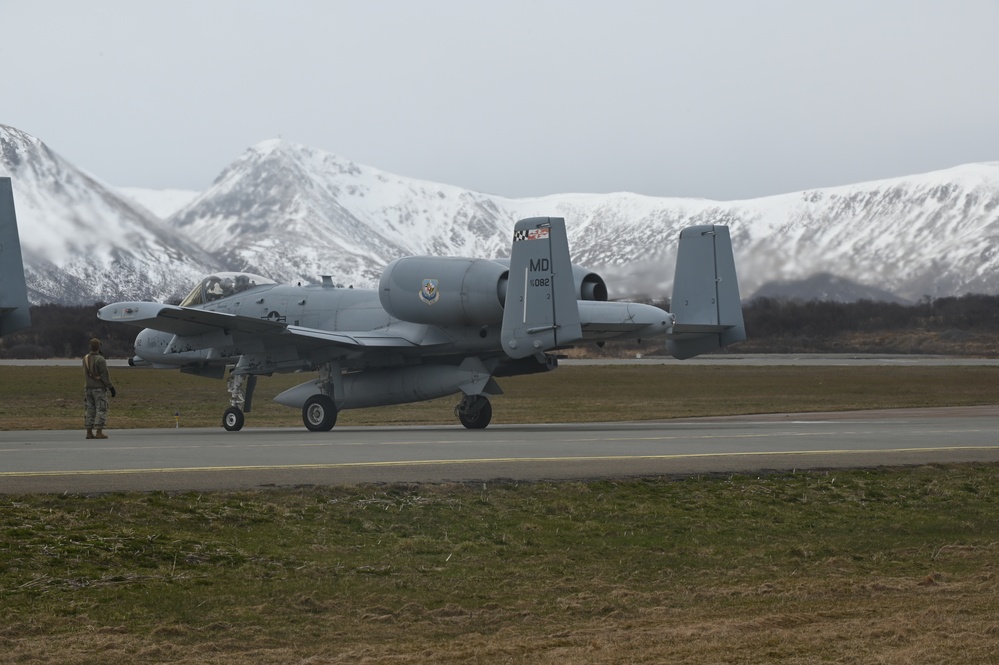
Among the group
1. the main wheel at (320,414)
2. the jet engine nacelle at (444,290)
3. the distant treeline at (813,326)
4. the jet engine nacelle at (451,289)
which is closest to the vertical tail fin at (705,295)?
the jet engine nacelle at (451,289)

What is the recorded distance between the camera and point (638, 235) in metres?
47.5

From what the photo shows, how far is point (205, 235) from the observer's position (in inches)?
3533

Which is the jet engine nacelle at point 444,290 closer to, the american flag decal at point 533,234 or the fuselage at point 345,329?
the fuselage at point 345,329

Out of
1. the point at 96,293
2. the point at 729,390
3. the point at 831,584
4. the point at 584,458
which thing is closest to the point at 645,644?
the point at 831,584

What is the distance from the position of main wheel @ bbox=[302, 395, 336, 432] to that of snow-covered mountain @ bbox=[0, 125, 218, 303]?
1401 inches

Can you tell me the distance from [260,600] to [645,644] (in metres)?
3.00

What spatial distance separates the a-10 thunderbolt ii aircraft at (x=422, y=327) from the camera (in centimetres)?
2450

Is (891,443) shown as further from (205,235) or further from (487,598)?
(205,235)

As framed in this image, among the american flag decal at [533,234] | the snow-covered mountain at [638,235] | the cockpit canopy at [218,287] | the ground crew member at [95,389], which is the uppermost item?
the snow-covered mountain at [638,235]

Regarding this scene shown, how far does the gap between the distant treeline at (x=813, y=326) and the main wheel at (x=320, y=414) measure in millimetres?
33699

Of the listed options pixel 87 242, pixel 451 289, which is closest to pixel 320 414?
pixel 451 289

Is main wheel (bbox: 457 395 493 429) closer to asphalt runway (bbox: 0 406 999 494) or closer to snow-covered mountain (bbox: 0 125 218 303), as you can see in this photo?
asphalt runway (bbox: 0 406 999 494)

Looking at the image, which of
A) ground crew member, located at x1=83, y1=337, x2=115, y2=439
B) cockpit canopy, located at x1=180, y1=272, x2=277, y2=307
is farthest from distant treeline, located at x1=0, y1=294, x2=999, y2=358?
ground crew member, located at x1=83, y1=337, x2=115, y2=439

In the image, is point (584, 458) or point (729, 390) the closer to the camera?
point (584, 458)
